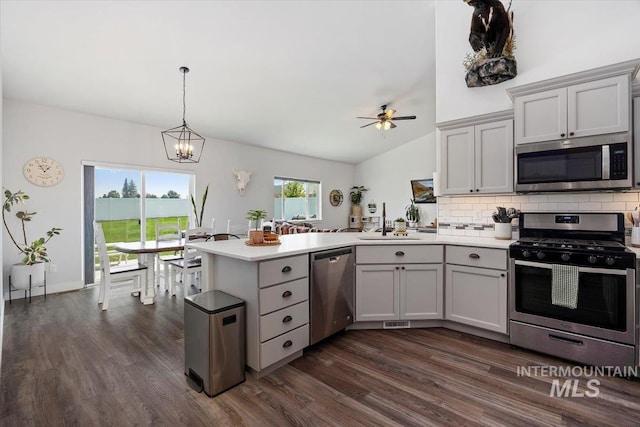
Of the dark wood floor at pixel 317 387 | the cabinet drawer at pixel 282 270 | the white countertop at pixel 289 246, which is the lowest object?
the dark wood floor at pixel 317 387

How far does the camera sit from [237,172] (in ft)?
21.2

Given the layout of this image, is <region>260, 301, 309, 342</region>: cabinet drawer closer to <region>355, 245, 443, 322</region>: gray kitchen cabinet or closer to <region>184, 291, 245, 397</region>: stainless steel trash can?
<region>184, 291, 245, 397</region>: stainless steel trash can

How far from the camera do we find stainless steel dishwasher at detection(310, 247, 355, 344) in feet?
8.21

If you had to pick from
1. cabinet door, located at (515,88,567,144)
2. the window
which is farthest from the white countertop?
the window

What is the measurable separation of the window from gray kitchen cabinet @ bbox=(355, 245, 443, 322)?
4862 millimetres

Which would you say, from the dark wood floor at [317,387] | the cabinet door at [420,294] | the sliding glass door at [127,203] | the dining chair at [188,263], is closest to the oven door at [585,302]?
the dark wood floor at [317,387]

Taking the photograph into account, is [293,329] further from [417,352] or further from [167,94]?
[167,94]

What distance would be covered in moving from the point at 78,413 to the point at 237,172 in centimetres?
518

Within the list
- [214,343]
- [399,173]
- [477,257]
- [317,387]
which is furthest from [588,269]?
[399,173]

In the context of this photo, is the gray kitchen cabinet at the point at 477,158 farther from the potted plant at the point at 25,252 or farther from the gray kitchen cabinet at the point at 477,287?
the potted plant at the point at 25,252

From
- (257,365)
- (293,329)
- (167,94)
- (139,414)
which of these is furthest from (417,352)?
(167,94)

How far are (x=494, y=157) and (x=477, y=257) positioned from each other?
1.06 meters

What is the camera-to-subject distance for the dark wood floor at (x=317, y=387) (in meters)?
1.72

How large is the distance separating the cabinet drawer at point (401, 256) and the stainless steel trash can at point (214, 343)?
4.24ft
